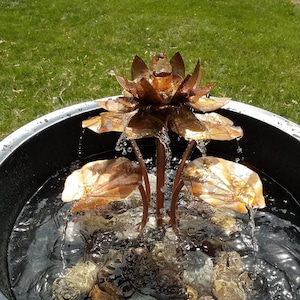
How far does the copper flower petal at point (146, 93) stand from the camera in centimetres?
155

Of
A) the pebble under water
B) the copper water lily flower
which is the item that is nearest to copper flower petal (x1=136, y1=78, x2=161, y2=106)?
the copper water lily flower

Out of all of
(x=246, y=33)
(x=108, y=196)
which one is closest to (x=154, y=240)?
(x=108, y=196)

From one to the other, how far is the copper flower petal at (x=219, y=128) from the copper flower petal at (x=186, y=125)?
14cm

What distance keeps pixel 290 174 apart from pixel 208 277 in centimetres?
69

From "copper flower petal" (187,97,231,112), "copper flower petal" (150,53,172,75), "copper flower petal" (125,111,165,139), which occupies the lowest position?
"copper flower petal" (125,111,165,139)

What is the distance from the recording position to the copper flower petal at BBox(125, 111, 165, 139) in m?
1.62

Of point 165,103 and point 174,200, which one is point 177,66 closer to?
point 165,103

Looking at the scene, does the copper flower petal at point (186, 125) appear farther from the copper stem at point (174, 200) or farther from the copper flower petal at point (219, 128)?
the copper stem at point (174, 200)

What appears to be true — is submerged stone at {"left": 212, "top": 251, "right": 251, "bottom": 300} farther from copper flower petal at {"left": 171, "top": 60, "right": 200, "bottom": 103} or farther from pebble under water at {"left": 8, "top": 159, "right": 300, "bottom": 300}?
copper flower petal at {"left": 171, "top": 60, "right": 200, "bottom": 103}

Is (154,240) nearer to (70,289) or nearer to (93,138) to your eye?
(70,289)

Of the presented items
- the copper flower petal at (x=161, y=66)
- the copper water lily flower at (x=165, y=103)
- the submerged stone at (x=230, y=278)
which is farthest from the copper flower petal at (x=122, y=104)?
the submerged stone at (x=230, y=278)

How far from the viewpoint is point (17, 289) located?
1897 mm

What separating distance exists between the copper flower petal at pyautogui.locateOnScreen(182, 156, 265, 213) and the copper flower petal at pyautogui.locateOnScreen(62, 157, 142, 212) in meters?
0.22

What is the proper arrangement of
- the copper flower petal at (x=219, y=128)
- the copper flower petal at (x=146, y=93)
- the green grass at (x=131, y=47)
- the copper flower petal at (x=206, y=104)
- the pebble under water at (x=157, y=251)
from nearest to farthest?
1. the copper flower petal at (x=146, y=93)
2. the copper flower petal at (x=206, y=104)
3. the copper flower petal at (x=219, y=128)
4. the pebble under water at (x=157, y=251)
5. the green grass at (x=131, y=47)
